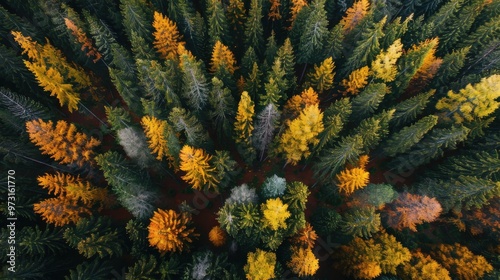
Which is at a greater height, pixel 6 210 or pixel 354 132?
pixel 354 132

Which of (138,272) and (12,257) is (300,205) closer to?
(138,272)

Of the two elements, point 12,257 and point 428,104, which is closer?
point 12,257

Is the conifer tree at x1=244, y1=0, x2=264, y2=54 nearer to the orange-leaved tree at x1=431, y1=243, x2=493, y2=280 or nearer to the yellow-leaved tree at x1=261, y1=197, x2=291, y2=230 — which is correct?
the yellow-leaved tree at x1=261, y1=197, x2=291, y2=230

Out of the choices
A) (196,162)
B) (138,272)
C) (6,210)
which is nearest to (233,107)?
(196,162)

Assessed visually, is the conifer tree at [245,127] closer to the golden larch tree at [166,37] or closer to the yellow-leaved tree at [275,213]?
the yellow-leaved tree at [275,213]

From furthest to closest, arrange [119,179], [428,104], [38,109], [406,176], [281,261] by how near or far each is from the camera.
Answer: [406,176]
[428,104]
[38,109]
[281,261]
[119,179]

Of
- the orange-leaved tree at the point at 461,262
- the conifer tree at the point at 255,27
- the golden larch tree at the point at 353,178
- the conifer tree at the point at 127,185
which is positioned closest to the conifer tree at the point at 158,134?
the conifer tree at the point at 127,185

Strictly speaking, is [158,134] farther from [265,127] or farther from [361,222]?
[361,222]
